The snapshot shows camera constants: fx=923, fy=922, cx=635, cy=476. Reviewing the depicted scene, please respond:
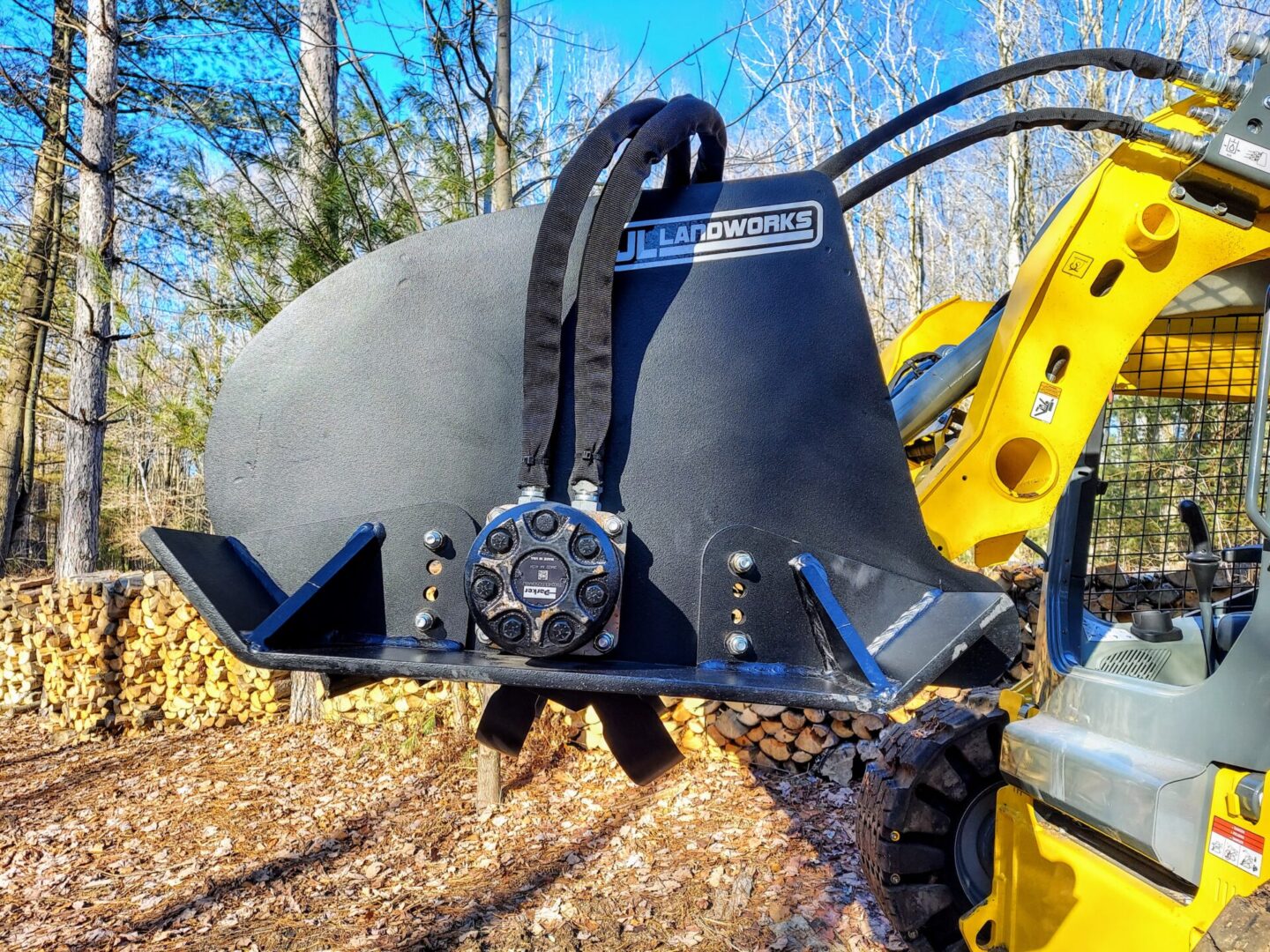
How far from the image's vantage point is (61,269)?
34.5 ft

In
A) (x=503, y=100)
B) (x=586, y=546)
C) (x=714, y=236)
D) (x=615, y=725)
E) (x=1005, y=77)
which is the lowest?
A: (x=615, y=725)

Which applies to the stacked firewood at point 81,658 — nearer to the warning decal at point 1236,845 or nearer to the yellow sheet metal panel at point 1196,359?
the yellow sheet metal panel at point 1196,359

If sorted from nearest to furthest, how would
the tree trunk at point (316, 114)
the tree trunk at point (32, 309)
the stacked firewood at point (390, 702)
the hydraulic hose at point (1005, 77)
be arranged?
1. the hydraulic hose at point (1005, 77)
2. the tree trunk at point (316, 114)
3. the stacked firewood at point (390, 702)
4. the tree trunk at point (32, 309)

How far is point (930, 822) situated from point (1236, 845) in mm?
1208

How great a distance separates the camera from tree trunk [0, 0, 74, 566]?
9867 millimetres

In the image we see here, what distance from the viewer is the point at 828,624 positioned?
4.89 feet

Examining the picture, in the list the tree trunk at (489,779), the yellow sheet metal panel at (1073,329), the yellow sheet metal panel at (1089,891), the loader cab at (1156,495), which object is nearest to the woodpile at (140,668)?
the tree trunk at (489,779)

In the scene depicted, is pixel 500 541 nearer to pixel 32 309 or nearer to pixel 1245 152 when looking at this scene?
pixel 1245 152

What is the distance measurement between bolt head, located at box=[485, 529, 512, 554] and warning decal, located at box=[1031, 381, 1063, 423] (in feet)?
3.94

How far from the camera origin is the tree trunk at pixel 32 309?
9867mm

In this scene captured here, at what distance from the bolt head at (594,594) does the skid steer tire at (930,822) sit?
1.83 meters

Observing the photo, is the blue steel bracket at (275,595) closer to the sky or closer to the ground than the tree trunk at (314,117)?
closer to the ground

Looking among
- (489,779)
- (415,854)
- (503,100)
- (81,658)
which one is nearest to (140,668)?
(81,658)

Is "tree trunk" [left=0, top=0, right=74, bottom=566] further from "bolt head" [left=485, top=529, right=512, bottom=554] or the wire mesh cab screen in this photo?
the wire mesh cab screen
